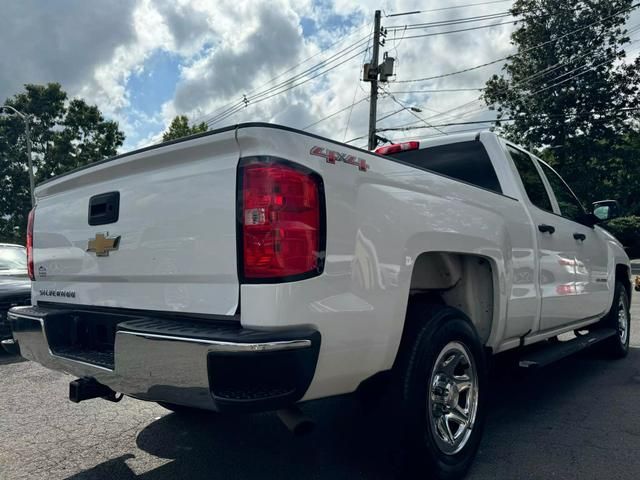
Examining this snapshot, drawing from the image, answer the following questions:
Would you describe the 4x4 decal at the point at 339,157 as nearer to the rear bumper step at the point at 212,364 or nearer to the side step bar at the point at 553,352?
the rear bumper step at the point at 212,364

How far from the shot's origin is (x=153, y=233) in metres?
2.44

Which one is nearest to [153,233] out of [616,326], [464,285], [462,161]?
[464,285]

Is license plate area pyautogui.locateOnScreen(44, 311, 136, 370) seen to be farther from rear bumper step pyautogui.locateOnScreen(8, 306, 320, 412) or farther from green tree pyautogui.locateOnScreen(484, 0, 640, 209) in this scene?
green tree pyautogui.locateOnScreen(484, 0, 640, 209)

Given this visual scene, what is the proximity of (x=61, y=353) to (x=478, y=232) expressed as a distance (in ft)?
7.85

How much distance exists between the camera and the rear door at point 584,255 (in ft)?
15.3

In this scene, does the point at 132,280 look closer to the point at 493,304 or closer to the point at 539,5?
the point at 493,304

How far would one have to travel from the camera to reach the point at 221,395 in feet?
6.33

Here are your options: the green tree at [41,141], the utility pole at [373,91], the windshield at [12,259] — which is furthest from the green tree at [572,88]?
the windshield at [12,259]

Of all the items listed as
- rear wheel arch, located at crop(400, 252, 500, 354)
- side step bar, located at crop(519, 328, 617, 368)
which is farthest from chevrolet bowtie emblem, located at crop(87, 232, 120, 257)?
side step bar, located at crop(519, 328, 617, 368)

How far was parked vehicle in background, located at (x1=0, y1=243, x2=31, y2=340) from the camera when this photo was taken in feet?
20.6

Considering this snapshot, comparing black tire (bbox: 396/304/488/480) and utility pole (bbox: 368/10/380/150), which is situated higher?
utility pole (bbox: 368/10/380/150)

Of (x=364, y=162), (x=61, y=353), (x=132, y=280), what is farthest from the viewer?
(x=61, y=353)

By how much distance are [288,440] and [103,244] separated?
5.66 feet

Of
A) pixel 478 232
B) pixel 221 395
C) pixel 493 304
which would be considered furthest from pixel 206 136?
pixel 493 304
